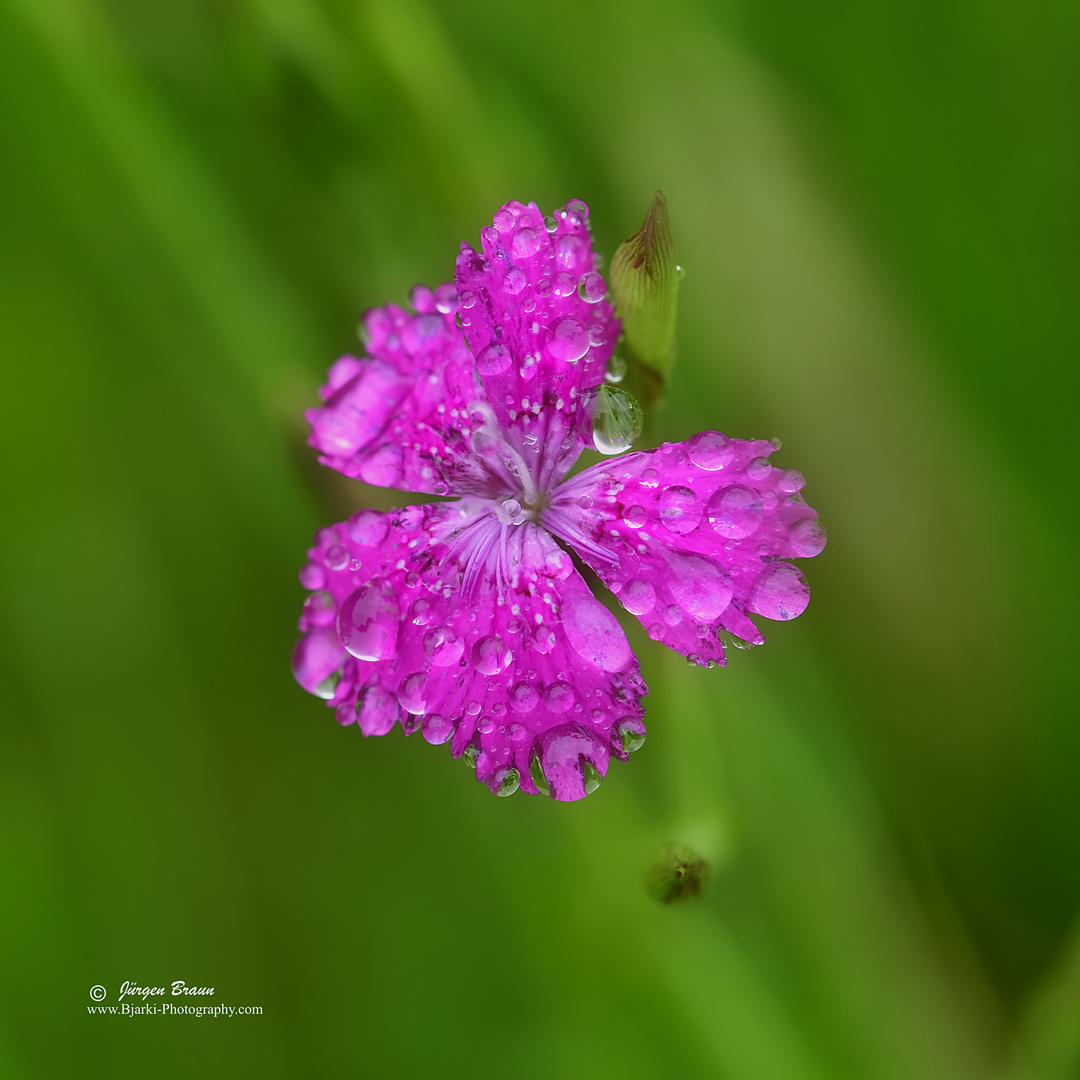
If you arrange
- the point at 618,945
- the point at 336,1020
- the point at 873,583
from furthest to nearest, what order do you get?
the point at 873,583 → the point at 336,1020 → the point at 618,945

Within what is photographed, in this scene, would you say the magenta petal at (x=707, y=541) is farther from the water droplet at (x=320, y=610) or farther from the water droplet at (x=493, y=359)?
the water droplet at (x=320, y=610)

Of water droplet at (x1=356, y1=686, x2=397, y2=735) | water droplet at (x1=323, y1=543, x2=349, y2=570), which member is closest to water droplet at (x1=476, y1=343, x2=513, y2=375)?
water droplet at (x1=323, y1=543, x2=349, y2=570)

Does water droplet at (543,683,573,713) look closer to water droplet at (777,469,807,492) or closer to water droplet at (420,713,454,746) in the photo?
water droplet at (420,713,454,746)

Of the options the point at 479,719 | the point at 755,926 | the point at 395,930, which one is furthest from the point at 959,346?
the point at 395,930

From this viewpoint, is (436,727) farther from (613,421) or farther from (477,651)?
(613,421)

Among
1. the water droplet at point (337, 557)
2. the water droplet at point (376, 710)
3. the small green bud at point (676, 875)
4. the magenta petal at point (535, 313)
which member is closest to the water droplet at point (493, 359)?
the magenta petal at point (535, 313)

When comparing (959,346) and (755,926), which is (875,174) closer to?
(959,346)
